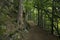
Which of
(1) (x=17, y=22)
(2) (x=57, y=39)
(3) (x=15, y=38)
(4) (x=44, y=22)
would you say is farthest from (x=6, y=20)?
(4) (x=44, y=22)

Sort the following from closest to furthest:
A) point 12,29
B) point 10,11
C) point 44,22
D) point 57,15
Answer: point 12,29
point 10,11
point 57,15
point 44,22

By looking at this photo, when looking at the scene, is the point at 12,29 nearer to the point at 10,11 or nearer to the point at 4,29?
the point at 4,29

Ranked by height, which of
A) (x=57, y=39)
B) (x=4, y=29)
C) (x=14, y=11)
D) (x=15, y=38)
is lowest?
(x=57, y=39)

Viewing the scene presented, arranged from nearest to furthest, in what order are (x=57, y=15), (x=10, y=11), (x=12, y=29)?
(x=12, y=29) < (x=10, y=11) < (x=57, y=15)

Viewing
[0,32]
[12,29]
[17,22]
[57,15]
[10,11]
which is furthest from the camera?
[57,15]

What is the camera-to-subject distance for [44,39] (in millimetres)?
18609

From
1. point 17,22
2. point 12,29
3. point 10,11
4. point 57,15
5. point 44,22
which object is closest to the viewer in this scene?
point 12,29

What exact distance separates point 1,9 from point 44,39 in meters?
6.68

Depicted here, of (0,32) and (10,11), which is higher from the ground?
(10,11)

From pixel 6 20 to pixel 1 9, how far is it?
1.64 meters

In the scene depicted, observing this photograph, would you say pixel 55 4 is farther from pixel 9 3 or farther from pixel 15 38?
pixel 15 38

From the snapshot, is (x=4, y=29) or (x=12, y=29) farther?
(x=12, y=29)

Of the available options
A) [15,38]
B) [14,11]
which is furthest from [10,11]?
[15,38]

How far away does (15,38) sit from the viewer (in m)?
13.5
